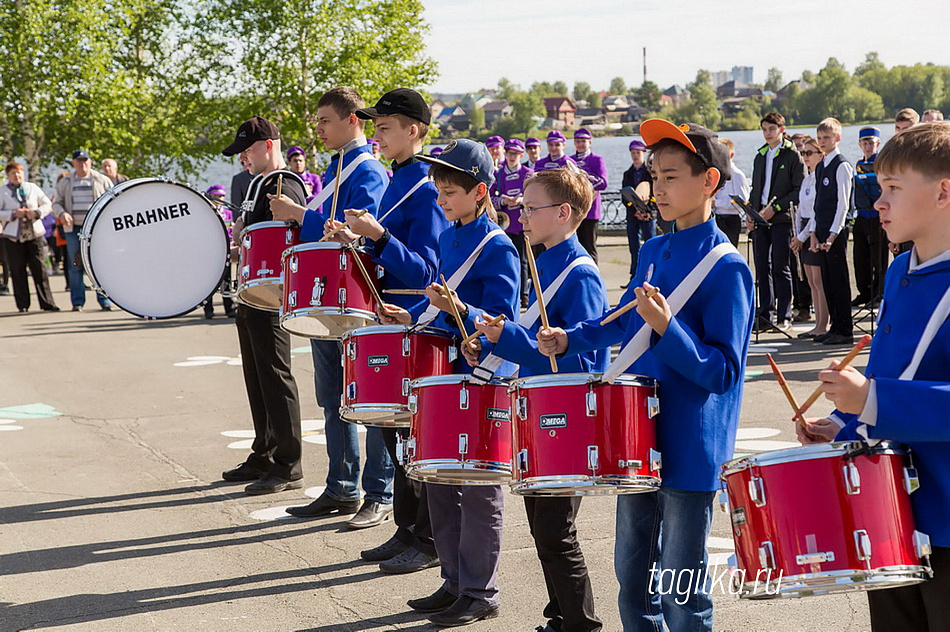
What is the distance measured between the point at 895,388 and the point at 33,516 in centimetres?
522

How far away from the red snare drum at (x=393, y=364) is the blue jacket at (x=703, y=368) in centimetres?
141

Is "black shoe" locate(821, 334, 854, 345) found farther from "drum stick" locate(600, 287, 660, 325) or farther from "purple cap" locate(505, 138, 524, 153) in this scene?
"drum stick" locate(600, 287, 660, 325)

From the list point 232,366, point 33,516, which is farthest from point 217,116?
point 33,516

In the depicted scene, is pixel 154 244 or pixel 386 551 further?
pixel 154 244

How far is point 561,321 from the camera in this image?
13.3ft

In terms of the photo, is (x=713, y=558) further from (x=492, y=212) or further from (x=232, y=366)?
(x=232, y=366)

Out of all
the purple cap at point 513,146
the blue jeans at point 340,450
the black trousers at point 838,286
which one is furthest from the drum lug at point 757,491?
the purple cap at point 513,146

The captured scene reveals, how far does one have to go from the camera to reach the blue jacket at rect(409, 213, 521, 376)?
14.6 ft

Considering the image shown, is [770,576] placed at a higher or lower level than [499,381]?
lower

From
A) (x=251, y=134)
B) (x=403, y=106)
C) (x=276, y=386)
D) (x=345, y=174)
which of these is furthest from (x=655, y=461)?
(x=251, y=134)

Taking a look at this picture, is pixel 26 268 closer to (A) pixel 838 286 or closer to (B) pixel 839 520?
(A) pixel 838 286

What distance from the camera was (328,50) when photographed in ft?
94.2

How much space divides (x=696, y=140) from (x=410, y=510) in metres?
2.72

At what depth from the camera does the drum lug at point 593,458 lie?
10.9ft
